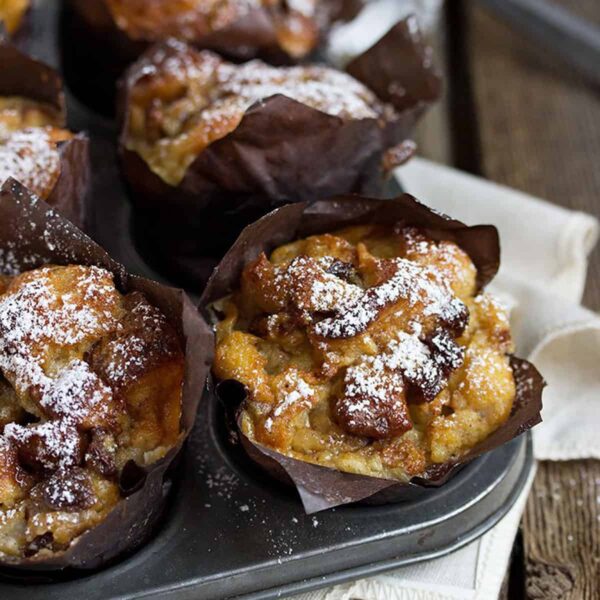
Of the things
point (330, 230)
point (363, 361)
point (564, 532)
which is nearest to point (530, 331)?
point (564, 532)

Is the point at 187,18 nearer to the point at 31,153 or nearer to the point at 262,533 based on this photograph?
the point at 31,153

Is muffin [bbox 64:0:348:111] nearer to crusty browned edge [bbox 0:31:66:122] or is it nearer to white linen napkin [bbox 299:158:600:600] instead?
crusty browned edge [bbox 0:31:66:122]

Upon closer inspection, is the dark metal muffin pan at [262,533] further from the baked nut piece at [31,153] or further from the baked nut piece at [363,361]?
the baked nut piece at [31,153]

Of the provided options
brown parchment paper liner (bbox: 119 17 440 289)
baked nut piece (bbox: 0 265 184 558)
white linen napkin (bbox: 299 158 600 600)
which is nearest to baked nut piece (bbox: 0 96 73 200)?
brown parchment paper liner (bbox: 119 17 440 289)

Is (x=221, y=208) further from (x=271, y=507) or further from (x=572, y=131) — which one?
(x=572, y=131)

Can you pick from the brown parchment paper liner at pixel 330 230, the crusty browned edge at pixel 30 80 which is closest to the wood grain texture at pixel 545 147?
the brown parchment paper liner at pixel 330 230

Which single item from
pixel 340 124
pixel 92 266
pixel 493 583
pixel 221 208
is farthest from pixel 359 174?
pixel 493 583
